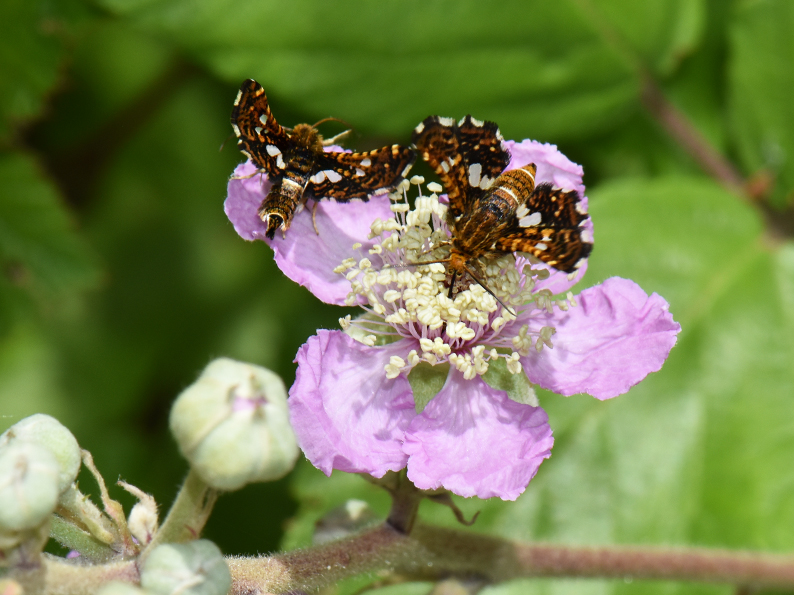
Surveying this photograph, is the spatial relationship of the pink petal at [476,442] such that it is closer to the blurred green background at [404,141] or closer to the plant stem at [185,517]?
the plant stem at [185,517]

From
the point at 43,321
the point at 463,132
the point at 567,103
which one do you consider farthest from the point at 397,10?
the point at 43,321

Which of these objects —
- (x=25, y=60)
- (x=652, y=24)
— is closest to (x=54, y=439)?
(x=25, y=60)

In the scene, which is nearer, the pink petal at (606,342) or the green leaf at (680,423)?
the pink petal at (606,342)

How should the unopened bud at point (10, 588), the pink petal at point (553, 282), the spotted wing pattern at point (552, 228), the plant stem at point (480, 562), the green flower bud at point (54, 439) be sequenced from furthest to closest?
the pink petal at point (553, 282)
the spotted wing pattern at point (552, 228)
the plant stem at point (480, 562)
the green flower bud at point (54, 439)
the unopened bud at point (10, 588)

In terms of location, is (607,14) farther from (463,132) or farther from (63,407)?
(63,407)

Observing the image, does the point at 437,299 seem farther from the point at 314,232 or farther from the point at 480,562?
the point at 480,562

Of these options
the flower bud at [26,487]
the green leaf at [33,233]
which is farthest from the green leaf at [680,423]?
the flower bud at [26,487]

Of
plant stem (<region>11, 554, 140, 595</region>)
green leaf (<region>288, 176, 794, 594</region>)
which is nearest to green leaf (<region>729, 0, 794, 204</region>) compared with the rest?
Answer: green leaf (<region>288, 176, 794, 594</region>)
